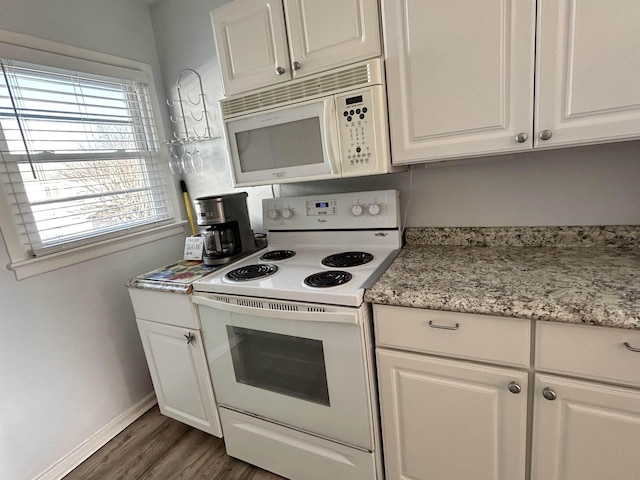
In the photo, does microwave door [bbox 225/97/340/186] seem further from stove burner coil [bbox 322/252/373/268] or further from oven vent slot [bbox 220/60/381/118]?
stove burner coil [bbox 322/252/373/268]

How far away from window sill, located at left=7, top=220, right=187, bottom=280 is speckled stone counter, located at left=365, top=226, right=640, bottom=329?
1563mm

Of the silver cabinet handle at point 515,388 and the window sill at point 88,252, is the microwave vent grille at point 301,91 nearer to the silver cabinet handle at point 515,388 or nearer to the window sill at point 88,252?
the window sill at point 88,252

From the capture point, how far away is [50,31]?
1651 millimetres

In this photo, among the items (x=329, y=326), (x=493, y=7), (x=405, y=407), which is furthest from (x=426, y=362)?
(x=493, y=7)

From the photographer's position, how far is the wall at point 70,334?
152 cm

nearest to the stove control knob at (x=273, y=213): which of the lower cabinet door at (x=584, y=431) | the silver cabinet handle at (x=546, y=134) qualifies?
the silver cabinet handle at (x=546, y=134)

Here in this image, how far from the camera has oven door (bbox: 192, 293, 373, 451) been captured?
3.92 feet

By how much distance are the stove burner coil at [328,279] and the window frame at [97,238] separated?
4.24 feet

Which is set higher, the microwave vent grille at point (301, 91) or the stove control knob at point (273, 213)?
the microwave vent grille at point (301, 91)

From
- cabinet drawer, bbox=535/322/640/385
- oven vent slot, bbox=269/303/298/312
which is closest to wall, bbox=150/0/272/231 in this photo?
oven vent slot, bbox=269/303/298/312

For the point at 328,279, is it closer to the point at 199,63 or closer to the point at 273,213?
the point at 273,213

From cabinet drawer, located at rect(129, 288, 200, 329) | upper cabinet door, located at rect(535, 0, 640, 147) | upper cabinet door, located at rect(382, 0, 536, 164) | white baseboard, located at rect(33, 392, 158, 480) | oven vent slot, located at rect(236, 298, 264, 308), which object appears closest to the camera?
upper cabinet door, located at rect(535, 0, 640, 147)

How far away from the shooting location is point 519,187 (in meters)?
1.45

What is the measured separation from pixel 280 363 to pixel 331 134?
98 cm
